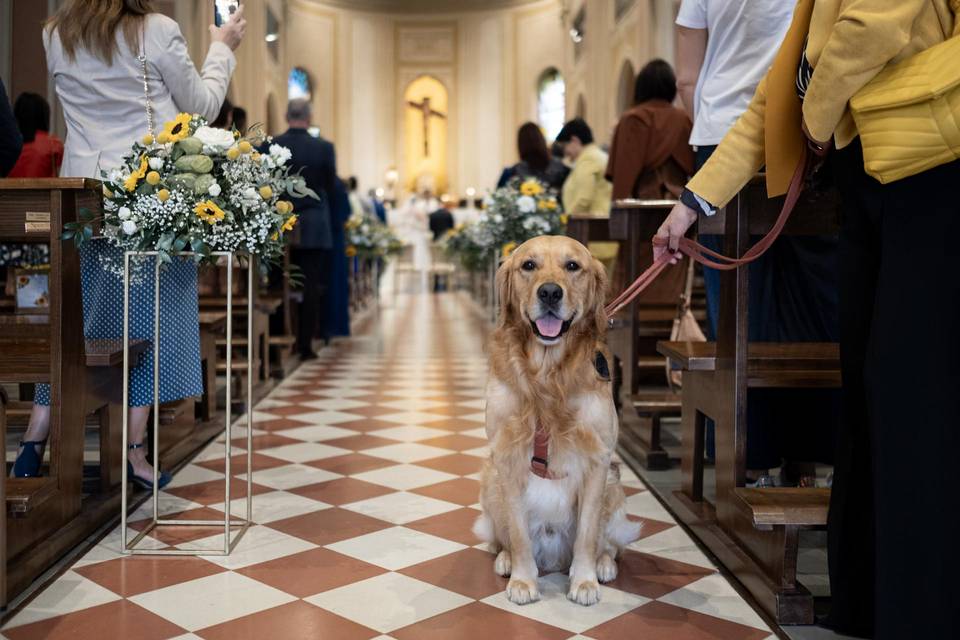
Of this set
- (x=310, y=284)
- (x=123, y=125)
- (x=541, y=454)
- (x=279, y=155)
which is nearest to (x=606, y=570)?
(x=541, y=454)

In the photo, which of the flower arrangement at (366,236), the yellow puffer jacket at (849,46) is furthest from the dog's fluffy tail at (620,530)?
the flower arrangement at (366,236)

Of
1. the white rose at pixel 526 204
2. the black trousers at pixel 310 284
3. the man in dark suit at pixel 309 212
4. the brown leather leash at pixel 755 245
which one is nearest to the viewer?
the brown leather leash at pixel 755 245

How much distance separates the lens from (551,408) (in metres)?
2.33

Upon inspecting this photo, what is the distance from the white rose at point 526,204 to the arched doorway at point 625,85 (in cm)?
665

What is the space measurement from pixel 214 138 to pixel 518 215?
5.11 metres

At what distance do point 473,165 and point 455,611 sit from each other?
67.6 ft

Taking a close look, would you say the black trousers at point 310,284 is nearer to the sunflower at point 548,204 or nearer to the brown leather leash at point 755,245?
the sunflower at point 548,204

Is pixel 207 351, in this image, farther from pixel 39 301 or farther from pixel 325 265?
pixel 325 265

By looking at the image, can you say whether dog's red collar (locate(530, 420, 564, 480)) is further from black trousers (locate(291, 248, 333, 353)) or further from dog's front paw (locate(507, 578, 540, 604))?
black trousers (locate(291, 248, 333, 353))

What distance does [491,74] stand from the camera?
2189 cm

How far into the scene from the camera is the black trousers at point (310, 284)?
670cm

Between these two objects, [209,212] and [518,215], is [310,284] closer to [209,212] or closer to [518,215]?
[518,215]

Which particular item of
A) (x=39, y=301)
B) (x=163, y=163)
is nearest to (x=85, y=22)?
(x=163, y=163)

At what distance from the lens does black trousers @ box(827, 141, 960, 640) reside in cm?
157
